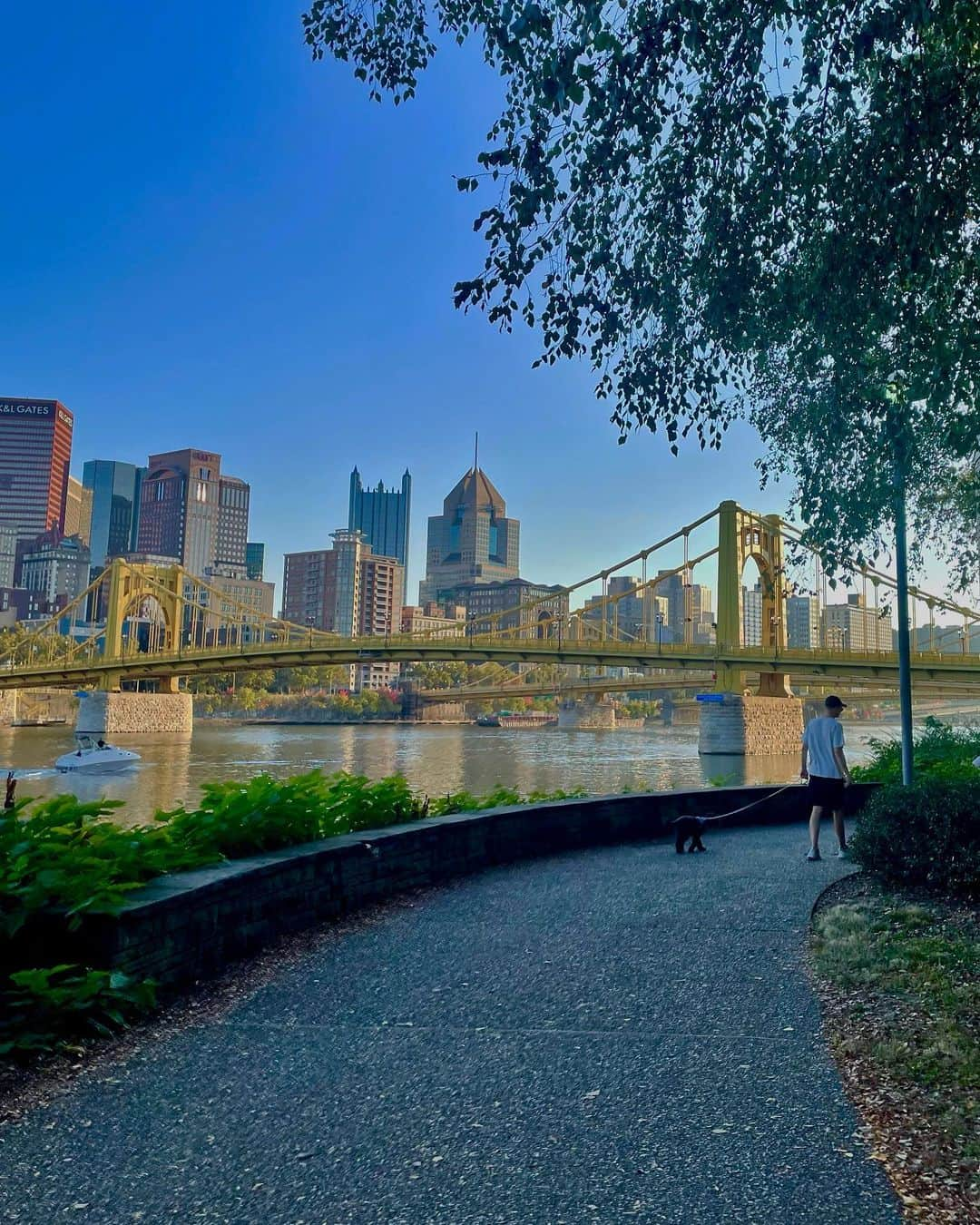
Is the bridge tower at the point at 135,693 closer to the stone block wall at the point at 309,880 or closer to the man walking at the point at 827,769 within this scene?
the stone block wall at the point at 309,880

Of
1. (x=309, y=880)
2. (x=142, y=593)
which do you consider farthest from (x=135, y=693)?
(x=309, y=880)

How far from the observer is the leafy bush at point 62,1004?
3408 millimetres

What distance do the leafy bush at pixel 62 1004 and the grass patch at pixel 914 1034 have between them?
285cm

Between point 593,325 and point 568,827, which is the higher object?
point 593,325

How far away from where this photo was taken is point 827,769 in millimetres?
8711

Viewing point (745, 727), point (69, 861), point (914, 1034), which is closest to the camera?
point (914, 1034)

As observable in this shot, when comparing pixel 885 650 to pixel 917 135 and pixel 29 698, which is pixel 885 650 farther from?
pixel 29 698

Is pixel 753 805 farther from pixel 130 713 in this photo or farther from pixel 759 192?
pixel 130 713

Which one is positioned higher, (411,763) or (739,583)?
(739,583)

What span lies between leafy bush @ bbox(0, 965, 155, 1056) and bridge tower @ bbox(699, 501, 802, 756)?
39.4m

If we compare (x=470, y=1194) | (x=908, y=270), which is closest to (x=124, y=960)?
(x=470, y=1194)

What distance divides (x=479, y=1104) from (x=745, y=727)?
4337 cm

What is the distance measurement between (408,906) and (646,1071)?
2.94 meters

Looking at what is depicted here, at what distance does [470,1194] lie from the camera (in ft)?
8.43
